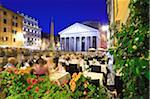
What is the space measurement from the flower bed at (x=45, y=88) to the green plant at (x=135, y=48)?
588 mm

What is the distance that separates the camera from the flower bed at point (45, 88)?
1.63m

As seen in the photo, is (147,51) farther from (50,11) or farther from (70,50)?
(70,50)

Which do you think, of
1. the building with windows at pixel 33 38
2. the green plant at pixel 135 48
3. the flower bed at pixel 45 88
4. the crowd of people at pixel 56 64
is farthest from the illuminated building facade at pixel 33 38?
the green plant at pixel 135 48

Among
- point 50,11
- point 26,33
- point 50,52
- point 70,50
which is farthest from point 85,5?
point 26,33

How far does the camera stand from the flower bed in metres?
1.63

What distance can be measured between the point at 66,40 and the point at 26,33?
11.3 feet

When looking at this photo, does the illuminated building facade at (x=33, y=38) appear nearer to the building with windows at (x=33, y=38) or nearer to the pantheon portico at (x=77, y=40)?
the building with windows at (x=33, y=38)

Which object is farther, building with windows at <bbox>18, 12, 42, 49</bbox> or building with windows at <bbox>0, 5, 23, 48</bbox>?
building with windows at <bbox>0, 5, 23, 48</bbox>

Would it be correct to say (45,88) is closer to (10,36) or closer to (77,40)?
(77,40)

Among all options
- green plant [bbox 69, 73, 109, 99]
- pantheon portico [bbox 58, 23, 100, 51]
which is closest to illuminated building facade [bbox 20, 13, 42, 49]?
pantheon portico [bbox 58, 23, 100, 51]

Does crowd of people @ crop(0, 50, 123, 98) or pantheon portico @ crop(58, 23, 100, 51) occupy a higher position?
pantheon portico @ crop(58, 23, 100, 51)

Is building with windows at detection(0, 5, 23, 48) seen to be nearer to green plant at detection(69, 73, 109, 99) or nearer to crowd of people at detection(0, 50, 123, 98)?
crowd of people at detection(0, 50, 123, 98)

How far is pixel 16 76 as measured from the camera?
2.12m

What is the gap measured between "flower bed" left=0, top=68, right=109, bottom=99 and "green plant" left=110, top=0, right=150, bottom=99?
1.93 feet
